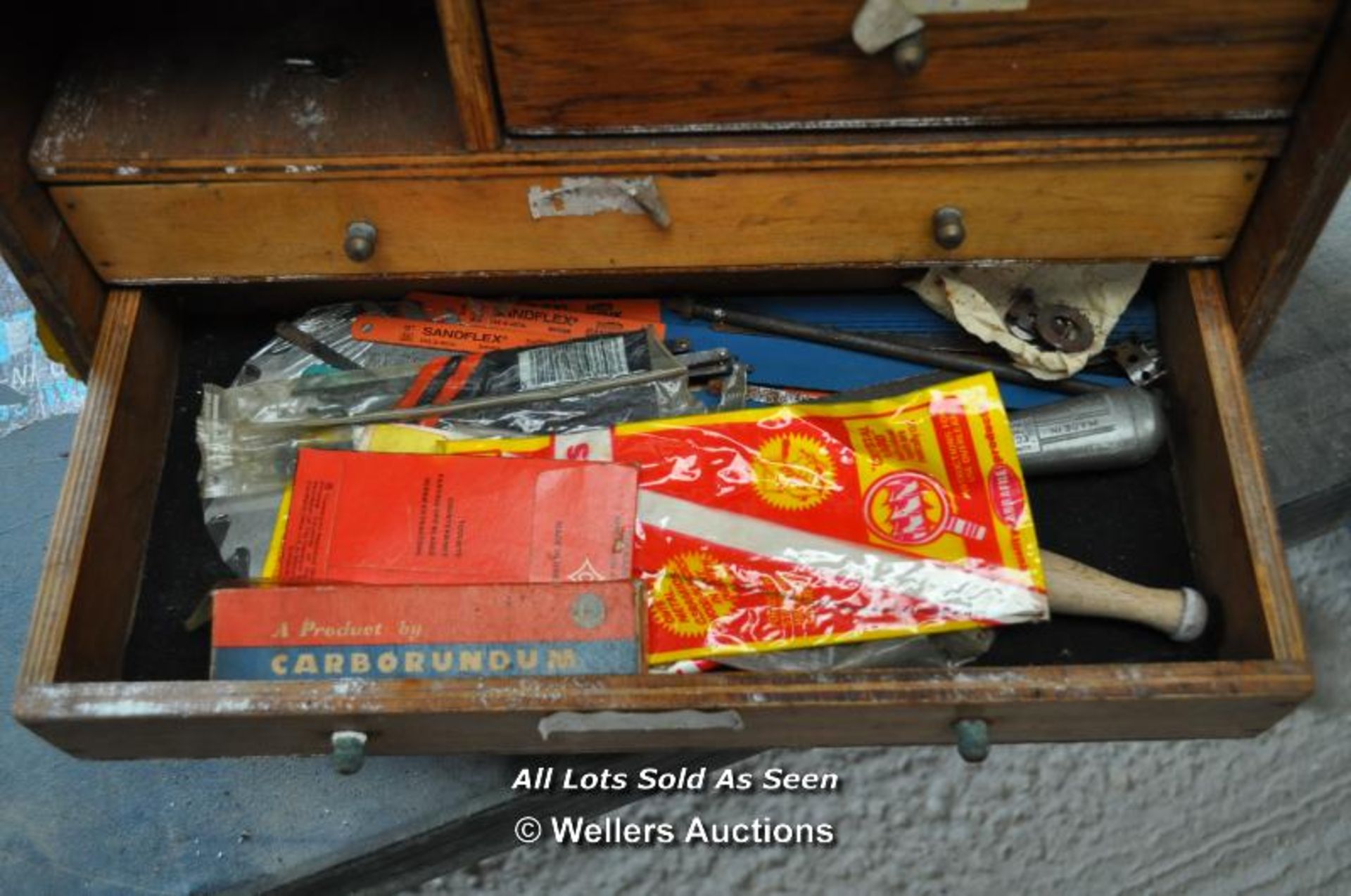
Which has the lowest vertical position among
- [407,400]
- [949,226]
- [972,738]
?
[972,738]

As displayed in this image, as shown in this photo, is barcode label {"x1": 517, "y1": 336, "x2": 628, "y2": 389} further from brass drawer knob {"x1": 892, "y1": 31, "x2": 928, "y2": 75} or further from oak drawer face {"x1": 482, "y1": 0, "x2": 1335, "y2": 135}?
brass drawer knob {"x1": 892, "y1": 31, "x2": 928, "y2": 75}

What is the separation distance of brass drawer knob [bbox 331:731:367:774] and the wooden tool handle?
1.56 feet

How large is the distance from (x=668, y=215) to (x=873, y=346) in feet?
0.76

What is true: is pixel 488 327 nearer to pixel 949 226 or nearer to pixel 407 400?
pixel 407 400

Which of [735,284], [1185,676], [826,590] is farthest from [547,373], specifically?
[1185,676]

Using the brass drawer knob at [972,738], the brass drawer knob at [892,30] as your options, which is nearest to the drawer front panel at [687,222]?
the brass drawer knob at [892,30]

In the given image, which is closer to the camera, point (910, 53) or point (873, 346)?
point (910, 53)

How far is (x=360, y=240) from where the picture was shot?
3.07 ft

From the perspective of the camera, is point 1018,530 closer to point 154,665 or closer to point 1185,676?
point 1185,676

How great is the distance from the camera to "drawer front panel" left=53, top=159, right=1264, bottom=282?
92 centimetres

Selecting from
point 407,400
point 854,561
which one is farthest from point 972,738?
point 407,400

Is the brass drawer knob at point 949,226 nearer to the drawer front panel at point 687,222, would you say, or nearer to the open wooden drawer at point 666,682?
the drawer front panel at point 687,222

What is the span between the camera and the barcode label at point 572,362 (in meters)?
1.06

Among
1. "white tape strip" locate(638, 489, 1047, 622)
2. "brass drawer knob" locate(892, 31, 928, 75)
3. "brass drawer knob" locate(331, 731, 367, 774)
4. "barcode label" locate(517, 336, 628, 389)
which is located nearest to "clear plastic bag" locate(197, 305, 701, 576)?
"barcode label" locate(517, 336, 628, 389)
